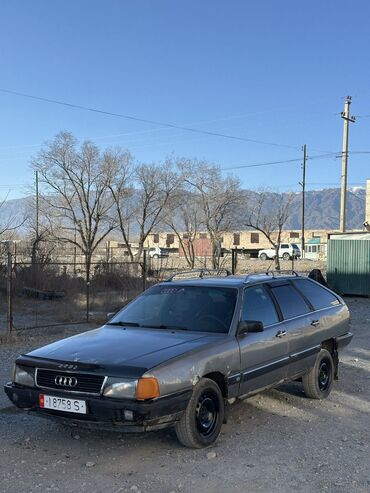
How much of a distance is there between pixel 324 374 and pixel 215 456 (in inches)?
108

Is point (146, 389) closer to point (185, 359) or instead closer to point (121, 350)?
point (185, 359)

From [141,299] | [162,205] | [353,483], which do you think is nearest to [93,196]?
[162,205]

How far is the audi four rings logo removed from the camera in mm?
4715

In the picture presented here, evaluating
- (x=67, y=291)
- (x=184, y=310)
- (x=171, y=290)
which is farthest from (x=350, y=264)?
(x=184, y=310)

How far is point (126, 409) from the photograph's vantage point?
4449 millimetres

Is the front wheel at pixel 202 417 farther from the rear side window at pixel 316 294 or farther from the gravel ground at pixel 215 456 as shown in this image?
the rear side window at pixel 316 294

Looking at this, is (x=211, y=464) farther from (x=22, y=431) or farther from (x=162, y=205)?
(x=162, y=205)

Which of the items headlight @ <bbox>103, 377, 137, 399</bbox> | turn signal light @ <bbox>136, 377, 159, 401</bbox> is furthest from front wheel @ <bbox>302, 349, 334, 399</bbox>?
headlight @ <bbox>103, 377, 137, 399</bbox>

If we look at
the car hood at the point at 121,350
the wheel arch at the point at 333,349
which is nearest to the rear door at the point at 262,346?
the car hood at the point at 121,350

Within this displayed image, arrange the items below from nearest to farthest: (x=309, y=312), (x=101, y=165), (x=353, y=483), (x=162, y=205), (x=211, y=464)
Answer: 1. (x=353, y=483)
2. (x=211, y=464)
3. (x=309, y=312)
4. (x=101, y=165)
5. (x=162, y=205)

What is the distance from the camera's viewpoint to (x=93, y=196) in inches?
1738

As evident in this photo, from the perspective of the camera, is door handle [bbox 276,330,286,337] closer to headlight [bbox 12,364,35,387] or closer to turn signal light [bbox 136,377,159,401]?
turn signal light [bbox 136,377,159,401]

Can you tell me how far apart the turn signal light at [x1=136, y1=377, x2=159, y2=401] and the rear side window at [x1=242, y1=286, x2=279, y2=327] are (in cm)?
156

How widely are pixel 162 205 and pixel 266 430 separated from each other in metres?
41.2
